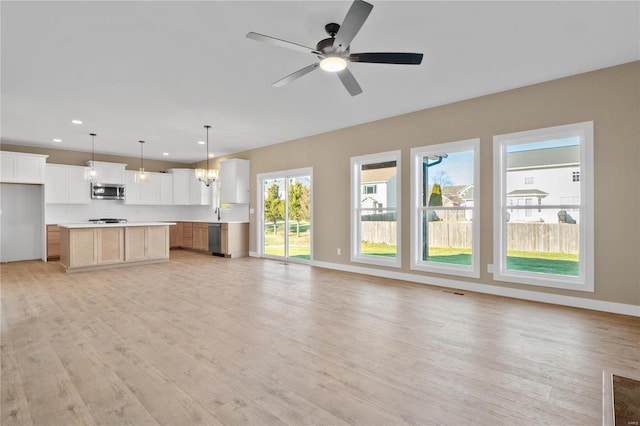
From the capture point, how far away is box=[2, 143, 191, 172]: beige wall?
788 cm

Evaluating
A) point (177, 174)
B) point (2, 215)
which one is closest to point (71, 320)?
point (2, 215)

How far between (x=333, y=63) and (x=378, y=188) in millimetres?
3406

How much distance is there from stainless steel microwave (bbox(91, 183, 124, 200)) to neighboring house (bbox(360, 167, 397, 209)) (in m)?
6.81

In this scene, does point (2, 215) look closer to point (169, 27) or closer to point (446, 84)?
point (169, 27)

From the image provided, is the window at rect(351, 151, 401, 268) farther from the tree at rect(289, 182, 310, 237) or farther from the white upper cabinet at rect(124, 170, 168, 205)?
the white upper cabinet at rect(124, 170, 168, 205)

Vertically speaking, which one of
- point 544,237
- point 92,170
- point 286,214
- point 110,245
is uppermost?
point 92,170

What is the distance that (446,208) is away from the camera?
16.7ft

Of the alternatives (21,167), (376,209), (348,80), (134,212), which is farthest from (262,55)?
(134,212)

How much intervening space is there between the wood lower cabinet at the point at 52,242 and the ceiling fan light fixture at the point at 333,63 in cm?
818

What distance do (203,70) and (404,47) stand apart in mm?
2258

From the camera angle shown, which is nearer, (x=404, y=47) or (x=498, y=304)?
(x=404, y=47)

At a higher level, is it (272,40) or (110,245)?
(272,40)

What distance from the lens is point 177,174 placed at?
9.96m

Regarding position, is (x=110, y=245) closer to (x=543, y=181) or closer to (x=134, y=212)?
(x=134, y=212)
